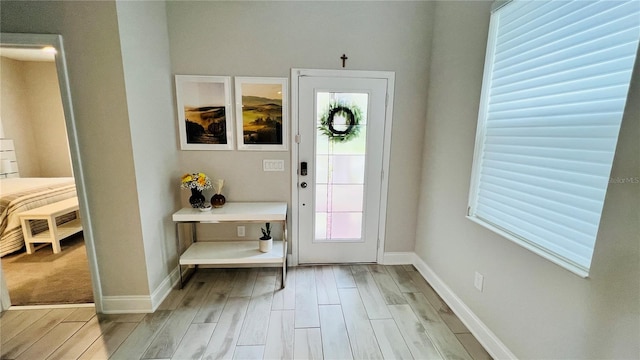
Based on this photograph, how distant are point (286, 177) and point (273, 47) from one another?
1.25 meters

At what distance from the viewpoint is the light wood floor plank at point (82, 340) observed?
64.7 inches

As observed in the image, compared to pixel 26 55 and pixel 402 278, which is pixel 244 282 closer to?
pixel 402 278

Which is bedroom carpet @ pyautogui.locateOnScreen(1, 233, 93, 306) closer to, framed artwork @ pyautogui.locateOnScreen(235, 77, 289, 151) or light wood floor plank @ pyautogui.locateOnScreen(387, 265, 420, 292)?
framed artwork @ pyautogui.locateOnScreen(235, 77, 289, 151)

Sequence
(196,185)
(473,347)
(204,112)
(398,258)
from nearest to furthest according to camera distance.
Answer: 1. (473,347)
2. (196,185)
3. (204,112)
4. (398,258)

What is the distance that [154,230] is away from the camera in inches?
83.9

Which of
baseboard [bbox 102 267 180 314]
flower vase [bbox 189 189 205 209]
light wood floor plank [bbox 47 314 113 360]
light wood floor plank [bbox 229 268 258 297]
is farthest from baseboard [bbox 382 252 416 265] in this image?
light wood floor plank [bbox 47 314 113 360]

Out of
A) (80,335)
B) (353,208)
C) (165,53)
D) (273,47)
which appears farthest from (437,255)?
(165,53)

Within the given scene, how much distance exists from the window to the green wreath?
110 cm

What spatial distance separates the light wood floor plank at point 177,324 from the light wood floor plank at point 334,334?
39.7 inches

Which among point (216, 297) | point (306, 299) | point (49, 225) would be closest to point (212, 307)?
point (216, 297)

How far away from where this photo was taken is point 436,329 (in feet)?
6.19

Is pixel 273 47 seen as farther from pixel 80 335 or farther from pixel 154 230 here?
pixel 80 335

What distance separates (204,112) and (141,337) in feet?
6.22

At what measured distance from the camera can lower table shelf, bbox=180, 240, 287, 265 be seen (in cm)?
232
